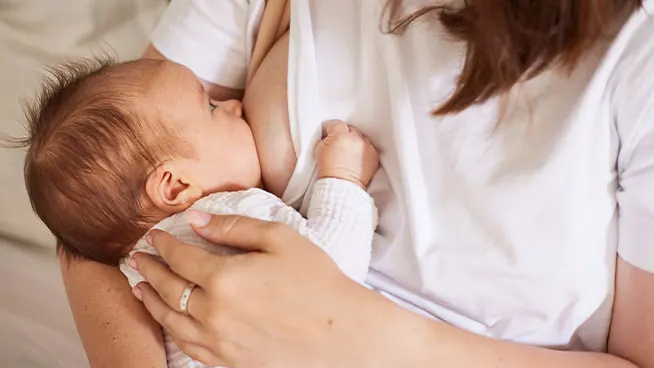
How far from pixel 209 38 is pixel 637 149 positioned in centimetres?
58

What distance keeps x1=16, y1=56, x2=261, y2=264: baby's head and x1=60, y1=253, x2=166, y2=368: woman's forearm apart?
0.19ft

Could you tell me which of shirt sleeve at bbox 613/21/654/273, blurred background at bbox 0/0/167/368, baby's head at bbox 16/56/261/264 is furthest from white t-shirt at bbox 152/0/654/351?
blurred background at bbox 0/0/167/368

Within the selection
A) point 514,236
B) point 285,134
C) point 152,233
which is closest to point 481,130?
point 514,236

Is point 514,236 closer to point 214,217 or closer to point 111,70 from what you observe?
point 214,217

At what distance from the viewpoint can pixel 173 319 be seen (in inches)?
31.9

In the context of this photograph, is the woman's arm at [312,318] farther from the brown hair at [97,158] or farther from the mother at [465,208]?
the brown hair at [97,158]

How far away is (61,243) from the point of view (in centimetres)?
101

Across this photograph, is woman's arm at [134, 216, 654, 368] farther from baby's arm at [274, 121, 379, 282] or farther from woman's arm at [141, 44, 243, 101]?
woman's arm at [141, 44, 243, 101]

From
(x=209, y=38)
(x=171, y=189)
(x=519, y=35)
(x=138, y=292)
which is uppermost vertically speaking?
(x=519, y=35)

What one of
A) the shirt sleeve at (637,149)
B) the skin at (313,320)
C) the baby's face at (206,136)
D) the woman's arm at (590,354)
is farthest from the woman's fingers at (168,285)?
the shirt sleeve at (637,149)

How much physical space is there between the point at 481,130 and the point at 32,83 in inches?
42.1

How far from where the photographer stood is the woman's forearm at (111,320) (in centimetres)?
91

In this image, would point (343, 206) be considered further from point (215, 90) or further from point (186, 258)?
point (215, 90)

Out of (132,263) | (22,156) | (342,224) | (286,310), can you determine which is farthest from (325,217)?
(22,156)
